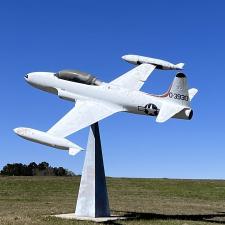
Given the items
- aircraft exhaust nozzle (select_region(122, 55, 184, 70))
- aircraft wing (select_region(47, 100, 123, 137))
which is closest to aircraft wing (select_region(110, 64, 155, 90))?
aircraft exhaust nozzle (select_region(122, 55, 184, 70))

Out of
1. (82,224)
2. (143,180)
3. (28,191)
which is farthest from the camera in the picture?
(143,180)

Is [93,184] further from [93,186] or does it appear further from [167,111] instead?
[167,111]

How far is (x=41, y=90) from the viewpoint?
26.7 metres

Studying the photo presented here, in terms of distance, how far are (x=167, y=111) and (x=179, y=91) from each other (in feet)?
3.84


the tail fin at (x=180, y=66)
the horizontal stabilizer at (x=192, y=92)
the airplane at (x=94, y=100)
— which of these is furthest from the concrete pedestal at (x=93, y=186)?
the tail fin at (x=180, y=66)

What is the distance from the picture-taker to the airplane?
22064 mm

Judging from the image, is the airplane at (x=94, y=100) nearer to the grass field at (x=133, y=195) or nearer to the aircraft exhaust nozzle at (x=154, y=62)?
the aircraft exhaust nozzle at (x=154, y=62)

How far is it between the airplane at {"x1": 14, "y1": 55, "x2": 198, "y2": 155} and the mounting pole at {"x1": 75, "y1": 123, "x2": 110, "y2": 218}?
1.10 meters

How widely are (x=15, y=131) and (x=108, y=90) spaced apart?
497cm

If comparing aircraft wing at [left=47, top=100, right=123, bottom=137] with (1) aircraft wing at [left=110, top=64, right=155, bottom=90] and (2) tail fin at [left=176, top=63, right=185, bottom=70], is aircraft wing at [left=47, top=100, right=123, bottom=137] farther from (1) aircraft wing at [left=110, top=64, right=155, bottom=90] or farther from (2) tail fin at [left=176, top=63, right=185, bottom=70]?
(2) tail fin at [left=176, top=63, right=185, bottom=70]

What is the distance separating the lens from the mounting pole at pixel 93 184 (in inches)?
941

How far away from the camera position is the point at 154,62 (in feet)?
93.7

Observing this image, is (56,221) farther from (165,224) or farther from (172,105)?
(172,105)

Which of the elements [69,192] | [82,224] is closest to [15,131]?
[82,224]
